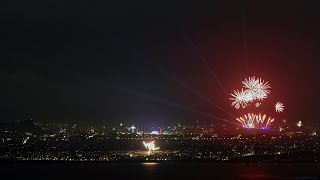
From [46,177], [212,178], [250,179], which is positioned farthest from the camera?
[46,177]

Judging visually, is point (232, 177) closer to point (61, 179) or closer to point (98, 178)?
point (98, 178)

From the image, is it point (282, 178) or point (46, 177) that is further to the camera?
point (46, 177)

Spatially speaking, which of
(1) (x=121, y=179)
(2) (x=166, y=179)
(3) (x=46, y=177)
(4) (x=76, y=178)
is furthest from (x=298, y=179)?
(3) (x=46, y=177)

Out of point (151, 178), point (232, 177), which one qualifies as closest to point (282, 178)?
point (232, 177)

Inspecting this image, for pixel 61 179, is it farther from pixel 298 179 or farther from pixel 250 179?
pixel 298 179

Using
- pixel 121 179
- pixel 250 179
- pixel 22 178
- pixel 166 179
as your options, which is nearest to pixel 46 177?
pixel 22 178

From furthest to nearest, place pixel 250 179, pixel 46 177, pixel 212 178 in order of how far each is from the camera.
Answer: pixel 46 177 < pixel 212 178 < pixel 250 179

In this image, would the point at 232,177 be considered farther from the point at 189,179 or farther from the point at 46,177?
the point at 46,177

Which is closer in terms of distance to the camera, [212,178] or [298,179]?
[298,179]
